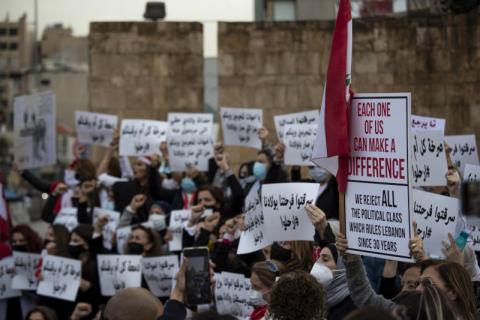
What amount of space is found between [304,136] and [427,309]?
19.1ft

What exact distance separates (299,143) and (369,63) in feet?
15.4

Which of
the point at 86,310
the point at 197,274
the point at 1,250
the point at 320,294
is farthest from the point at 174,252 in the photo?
the point at 320,294

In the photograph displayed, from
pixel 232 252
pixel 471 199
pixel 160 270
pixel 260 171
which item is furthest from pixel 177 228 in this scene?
pixel 471 199

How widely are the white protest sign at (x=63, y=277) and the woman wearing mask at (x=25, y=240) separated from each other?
1.15 meters

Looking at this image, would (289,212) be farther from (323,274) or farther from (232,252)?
(323,274)

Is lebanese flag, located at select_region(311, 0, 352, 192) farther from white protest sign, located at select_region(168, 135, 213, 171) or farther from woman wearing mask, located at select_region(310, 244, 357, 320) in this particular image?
white protest sign, located at select_region(168, 135, 213, 171)

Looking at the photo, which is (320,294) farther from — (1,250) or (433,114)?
(433,114)

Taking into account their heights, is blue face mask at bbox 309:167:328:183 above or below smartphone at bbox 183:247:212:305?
above

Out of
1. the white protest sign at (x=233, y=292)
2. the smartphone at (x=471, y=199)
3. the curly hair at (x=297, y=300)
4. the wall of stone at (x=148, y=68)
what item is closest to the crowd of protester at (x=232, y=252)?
the curly hair at (x=297, y=300)

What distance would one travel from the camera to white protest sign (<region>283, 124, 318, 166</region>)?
33.3 feet

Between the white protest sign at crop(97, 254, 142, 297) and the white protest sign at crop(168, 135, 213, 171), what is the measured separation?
85.2 inches

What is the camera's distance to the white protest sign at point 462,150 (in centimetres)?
944

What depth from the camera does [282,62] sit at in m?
14.9

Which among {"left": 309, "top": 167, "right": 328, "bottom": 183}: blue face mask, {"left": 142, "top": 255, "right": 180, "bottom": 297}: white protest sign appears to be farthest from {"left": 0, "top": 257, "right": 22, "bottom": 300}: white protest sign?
{"left": 309, "top": 167, "right": 328, "bottom": 183}: blue face mask
